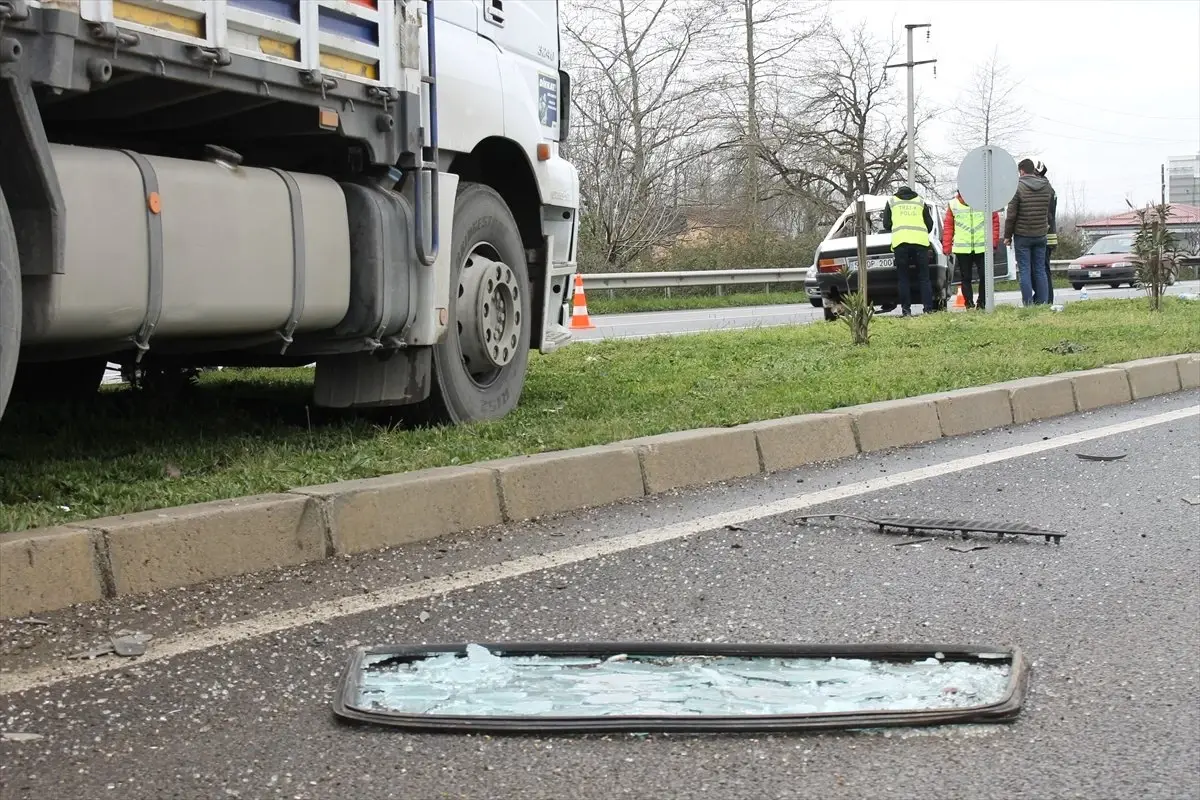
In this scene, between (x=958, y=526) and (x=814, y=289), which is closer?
(x=958, y=526)

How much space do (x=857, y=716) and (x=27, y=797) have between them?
159 centimetres

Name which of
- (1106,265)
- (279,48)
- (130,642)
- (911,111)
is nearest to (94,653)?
(130,642)

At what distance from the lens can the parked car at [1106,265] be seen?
3152cm

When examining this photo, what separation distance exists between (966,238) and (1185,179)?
7654 cm

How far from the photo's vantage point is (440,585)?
4.01 metres

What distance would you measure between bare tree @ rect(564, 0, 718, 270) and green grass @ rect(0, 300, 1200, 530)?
17.8 metres

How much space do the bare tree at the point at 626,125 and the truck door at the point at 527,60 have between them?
21748 millimetres

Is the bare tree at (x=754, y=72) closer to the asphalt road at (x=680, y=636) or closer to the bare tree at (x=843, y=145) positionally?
the bare tree at (x=843, y=145)

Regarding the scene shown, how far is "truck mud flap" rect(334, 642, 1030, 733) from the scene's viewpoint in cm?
281

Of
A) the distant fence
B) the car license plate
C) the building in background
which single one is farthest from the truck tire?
the building in background

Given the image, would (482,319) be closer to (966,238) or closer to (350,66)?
Result: (350,66)

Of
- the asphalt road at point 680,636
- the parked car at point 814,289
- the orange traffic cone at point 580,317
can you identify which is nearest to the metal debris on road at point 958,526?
the asphalt road at point 680,636

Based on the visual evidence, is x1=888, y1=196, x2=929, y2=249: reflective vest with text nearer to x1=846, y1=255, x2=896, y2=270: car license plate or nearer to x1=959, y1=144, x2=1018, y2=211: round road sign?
x1=959, y1=144, x2=1018, y2=211: round road sign

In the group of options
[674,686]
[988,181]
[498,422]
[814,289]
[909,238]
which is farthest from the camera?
[814,289]
